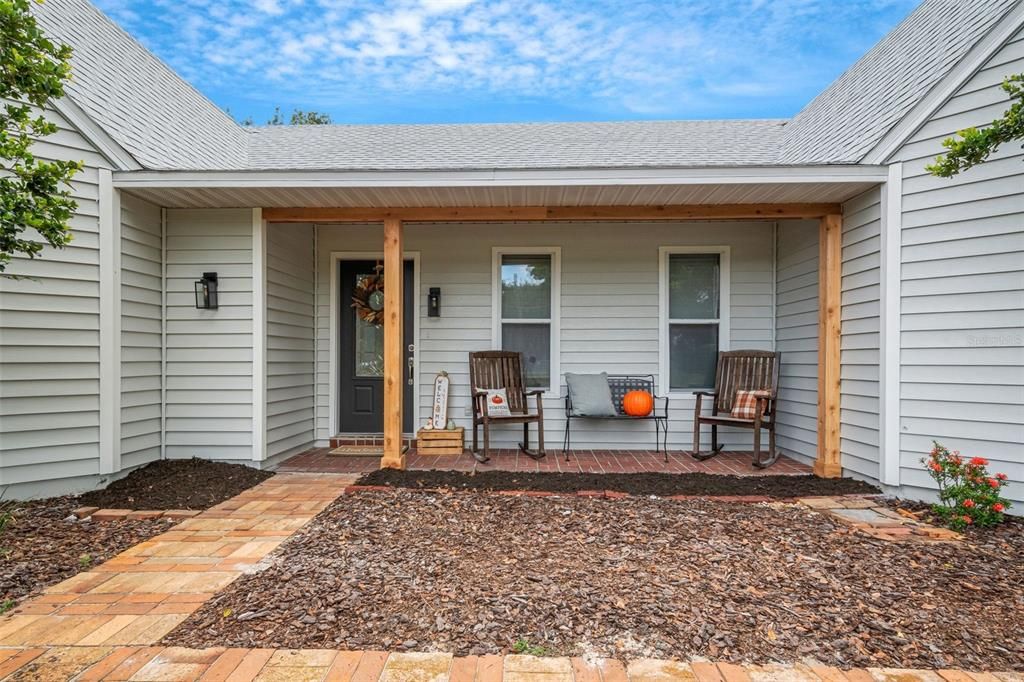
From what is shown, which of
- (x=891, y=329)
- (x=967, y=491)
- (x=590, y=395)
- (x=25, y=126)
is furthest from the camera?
(x=590, y=395)

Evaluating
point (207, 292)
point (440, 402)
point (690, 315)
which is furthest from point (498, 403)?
point (207, 292)

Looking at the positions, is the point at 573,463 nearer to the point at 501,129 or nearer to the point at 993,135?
the point at 993,135

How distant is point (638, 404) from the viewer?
4.74 metres

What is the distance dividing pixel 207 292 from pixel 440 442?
7.66 ft

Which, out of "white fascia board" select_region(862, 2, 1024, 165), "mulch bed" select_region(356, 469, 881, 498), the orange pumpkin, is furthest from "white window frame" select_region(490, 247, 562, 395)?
"white fascia board" select_region(862, 2, 1024, 165)

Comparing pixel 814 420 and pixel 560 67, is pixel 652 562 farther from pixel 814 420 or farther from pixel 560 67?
pixel 560 67

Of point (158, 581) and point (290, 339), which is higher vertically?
point (290, 339)

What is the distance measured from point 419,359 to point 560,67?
13785 mm

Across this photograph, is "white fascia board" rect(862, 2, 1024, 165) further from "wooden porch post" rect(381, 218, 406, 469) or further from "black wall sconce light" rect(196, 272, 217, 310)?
"black wall sconce light" rect(196, 272, 217, 310)

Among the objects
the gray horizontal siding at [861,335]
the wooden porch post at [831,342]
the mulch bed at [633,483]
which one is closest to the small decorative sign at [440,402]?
the mulch bed at [633,483]

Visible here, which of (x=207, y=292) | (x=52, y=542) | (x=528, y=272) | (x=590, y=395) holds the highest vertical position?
(x=528, y=272)

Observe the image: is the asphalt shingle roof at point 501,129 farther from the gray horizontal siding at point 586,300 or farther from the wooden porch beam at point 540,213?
the gray horizontal siding at point 586,300

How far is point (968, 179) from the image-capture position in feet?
10.7

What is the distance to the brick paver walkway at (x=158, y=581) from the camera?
189 cm
